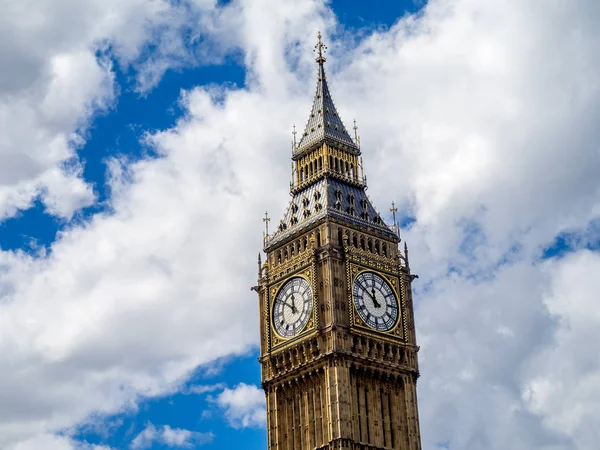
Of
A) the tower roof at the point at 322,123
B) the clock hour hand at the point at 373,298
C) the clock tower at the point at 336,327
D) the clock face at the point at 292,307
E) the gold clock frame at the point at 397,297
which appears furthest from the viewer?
the tower roof at the point at 322,123

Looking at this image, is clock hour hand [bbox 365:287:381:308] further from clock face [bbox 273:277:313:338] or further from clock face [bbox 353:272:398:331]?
clock face [bbox 273:277:313:338]

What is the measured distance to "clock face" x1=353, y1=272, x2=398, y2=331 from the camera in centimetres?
13250

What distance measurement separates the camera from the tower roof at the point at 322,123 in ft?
475

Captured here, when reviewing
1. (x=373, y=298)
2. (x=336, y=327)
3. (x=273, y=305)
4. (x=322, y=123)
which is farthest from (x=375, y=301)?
(x=322, y=123)

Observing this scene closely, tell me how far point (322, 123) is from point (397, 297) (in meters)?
22.1

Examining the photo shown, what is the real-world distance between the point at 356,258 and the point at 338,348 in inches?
423

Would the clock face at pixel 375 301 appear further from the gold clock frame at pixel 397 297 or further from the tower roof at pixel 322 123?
the tower roof at pixel 322 123

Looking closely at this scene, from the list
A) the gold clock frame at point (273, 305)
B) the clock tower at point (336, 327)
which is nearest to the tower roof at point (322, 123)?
the clock tower at point (336, 327)

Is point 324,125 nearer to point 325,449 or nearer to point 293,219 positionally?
point 293,219

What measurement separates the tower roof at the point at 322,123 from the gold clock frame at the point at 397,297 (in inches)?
656

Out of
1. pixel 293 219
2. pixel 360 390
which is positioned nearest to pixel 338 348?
pixel 360 390

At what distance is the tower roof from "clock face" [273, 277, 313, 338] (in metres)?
17.6

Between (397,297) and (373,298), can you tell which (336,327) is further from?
(397,297)

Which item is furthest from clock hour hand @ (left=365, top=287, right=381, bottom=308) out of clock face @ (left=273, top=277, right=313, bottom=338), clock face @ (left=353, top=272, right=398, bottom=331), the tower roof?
the tower roof
